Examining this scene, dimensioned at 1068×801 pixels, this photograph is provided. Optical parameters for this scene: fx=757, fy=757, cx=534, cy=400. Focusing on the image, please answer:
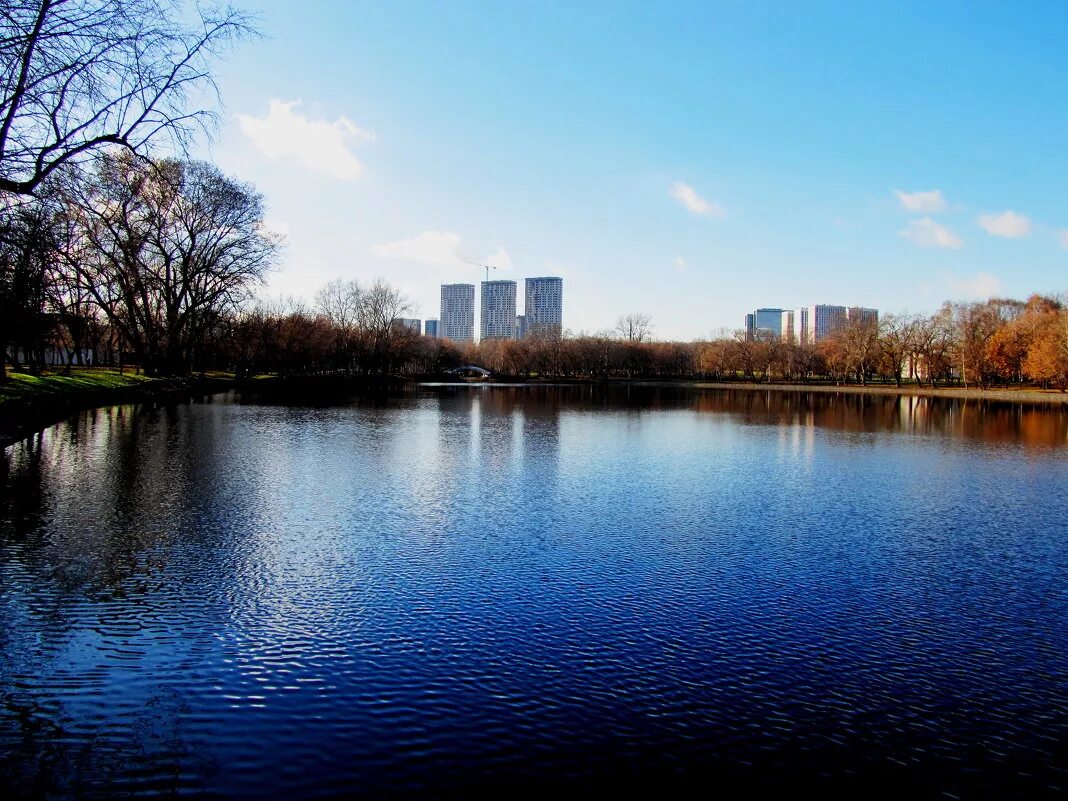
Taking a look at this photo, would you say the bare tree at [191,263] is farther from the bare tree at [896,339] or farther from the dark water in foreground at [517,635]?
the bare tree at [896,339]

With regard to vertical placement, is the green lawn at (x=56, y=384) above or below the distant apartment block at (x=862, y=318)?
below

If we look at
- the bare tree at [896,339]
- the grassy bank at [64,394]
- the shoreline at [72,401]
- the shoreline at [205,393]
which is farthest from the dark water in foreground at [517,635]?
the bare tree at [896,339]

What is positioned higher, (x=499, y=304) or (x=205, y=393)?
(x=499, y=304)

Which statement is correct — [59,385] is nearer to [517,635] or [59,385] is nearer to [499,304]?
[517,635]

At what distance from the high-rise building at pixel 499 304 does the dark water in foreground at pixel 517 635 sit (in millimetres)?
178818

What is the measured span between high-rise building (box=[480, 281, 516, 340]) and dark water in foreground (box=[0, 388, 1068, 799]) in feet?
587

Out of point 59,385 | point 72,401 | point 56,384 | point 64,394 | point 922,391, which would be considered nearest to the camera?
point 64,394

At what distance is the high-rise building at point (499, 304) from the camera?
193 meters

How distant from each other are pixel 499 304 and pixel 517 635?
18900 cm

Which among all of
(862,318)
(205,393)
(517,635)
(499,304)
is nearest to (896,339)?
(862,318)

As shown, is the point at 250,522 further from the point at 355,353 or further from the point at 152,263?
the point at 355,353

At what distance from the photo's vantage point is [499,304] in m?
194

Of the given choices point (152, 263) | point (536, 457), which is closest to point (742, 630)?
point (536, 457)

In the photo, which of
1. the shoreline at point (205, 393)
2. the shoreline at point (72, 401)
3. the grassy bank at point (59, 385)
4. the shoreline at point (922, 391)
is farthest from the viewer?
the shoreline at point (922, 391)
